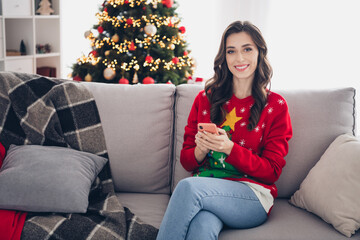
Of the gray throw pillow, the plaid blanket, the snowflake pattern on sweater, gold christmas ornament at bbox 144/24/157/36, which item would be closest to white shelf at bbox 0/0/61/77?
gold christmas ornament at bbox 144/24/157/36

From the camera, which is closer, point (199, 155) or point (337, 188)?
point (337, 188)

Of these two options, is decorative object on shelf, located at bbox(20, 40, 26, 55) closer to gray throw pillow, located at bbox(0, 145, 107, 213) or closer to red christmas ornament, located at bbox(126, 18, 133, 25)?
red christmas ornament, located at bbox(126, 18, 133, 25)

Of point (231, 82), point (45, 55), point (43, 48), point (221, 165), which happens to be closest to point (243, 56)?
point (231, 82)

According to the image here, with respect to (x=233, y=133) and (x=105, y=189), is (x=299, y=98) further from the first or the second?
(x=105, y=189)

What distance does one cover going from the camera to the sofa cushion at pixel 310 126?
5.96ft

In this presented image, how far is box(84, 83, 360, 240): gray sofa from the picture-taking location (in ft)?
5.97

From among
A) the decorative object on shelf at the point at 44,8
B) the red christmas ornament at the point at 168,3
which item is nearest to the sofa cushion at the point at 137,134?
the red christmas ornament at the point at 168,3

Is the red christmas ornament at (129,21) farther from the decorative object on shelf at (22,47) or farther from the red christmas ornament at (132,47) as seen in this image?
the decorative object on shelf at (22,47)

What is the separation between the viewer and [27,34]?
371cm

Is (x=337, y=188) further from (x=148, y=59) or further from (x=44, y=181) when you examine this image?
(x=148, y=59)

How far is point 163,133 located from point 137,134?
0.13 meters

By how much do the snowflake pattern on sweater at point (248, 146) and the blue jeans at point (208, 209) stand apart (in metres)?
0.08

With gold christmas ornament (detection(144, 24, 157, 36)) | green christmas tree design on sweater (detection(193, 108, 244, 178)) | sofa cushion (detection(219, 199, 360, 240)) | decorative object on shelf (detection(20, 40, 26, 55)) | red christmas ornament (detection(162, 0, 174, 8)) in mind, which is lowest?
sofa cushion (detection(219, 199, 360, 240))

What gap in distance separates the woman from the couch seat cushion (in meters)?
0.20
